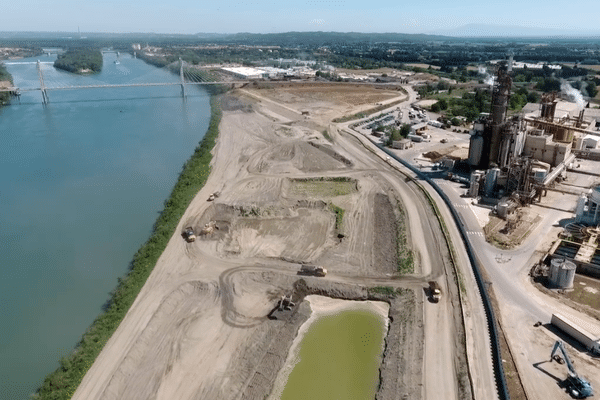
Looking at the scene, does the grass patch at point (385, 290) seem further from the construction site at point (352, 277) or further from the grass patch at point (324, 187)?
the grass patch at point (324, 187)

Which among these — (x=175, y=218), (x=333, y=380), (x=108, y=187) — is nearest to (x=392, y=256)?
(x=333, y=380)

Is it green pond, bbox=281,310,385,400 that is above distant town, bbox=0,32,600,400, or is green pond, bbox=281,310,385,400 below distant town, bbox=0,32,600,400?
below

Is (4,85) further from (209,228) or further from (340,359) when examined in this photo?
(340,359)

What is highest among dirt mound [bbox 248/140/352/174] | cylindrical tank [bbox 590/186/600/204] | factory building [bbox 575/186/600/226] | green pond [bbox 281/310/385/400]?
cylindrical tank [bbox 590/186/600/204]

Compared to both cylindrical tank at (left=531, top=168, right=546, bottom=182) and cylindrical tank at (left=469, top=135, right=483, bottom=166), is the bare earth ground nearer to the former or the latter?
cylindrical tank at (left=469, top=135, right=483, bottom=166)

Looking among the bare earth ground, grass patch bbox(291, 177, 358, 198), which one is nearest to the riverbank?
the bare earth ground

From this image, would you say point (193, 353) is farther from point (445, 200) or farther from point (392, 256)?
point (445, 200)

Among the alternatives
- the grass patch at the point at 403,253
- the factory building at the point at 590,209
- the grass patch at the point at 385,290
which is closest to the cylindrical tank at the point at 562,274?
the grass patch at the point at 403,253
